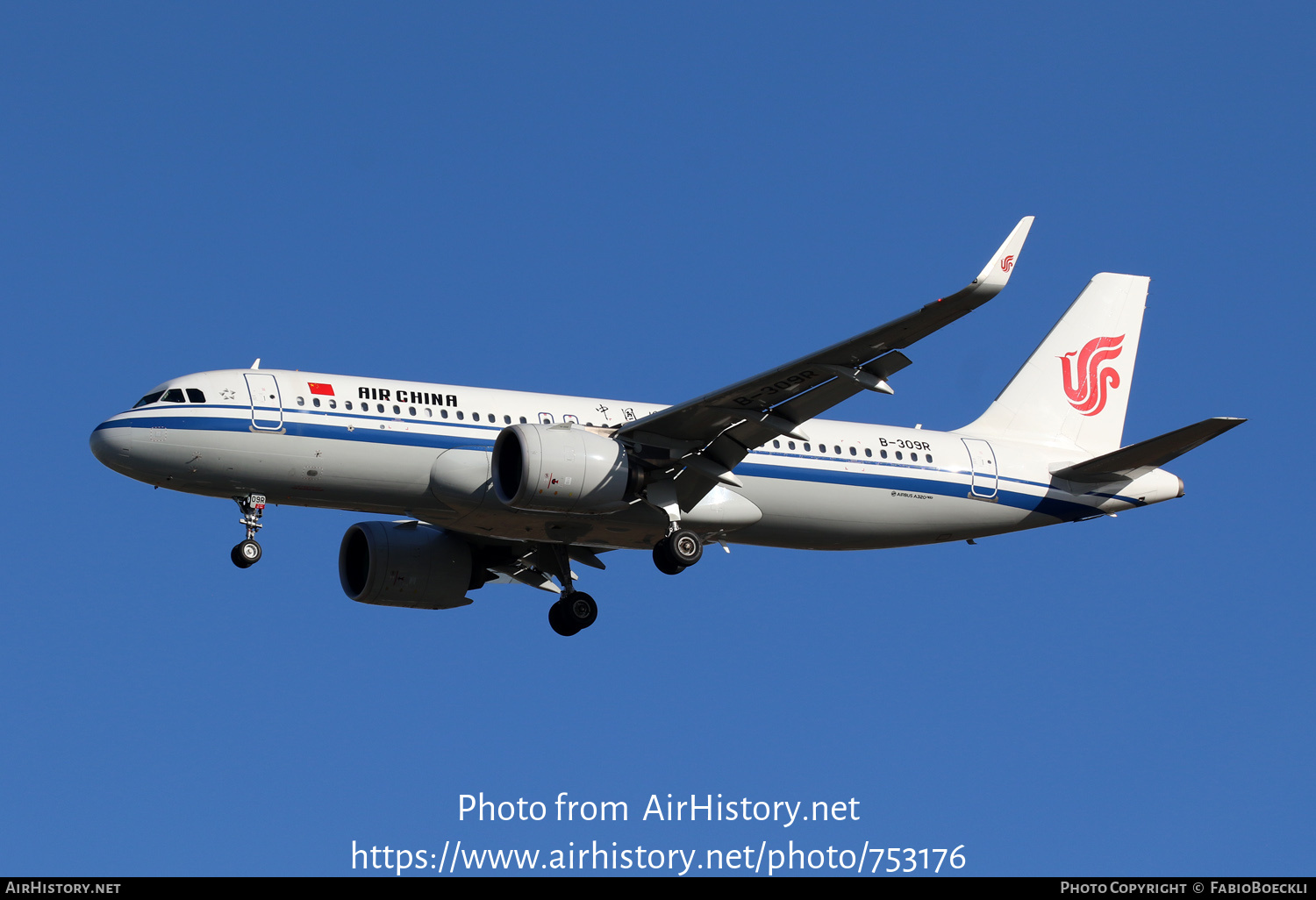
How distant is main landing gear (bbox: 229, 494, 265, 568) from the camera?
33562mm

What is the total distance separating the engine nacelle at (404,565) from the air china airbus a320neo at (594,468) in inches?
1.9

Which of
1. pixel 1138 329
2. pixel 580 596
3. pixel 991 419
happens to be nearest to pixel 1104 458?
pixel 991 419

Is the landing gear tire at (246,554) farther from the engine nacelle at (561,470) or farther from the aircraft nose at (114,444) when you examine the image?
the engine nacelle at (561,470)

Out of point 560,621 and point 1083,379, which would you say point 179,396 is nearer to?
point 560,621

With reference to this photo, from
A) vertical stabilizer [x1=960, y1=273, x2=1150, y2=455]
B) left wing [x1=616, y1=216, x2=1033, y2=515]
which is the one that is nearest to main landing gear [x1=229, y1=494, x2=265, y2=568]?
left wing [x1=616, y1=216, x2=1033, y2=515]

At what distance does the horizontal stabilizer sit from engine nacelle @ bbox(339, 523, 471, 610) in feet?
48.3

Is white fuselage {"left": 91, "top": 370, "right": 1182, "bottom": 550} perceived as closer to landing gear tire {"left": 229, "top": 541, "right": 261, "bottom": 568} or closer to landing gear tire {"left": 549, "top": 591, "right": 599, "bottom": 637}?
landing gear tire {"left": 229, "top": 541, "right": 261, "bottom": 568}

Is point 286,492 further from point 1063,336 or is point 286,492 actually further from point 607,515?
point 1063,336

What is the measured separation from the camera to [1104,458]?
39.6 metres

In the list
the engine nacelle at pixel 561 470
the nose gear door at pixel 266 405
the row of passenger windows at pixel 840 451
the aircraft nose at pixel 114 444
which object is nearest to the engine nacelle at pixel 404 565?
the engine nacelle at pixel 561 470

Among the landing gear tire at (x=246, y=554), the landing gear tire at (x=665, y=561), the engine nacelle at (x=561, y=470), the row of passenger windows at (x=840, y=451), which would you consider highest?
the row of passenger windows at (x=840, y=451)

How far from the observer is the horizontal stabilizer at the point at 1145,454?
35.7 m

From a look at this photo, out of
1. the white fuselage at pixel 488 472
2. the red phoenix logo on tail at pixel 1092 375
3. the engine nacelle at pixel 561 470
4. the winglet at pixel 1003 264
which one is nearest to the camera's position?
the winglet at pixel 1003 264
